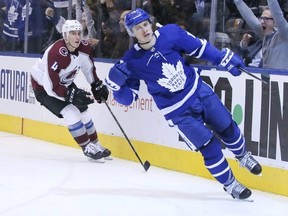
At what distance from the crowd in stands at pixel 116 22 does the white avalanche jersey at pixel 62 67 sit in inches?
17.2

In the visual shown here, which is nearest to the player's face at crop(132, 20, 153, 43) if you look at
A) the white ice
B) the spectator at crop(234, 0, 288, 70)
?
the spectator at crop(234, 0, 288, 70)

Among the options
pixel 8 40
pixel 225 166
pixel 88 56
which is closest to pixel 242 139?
pixel 225 166

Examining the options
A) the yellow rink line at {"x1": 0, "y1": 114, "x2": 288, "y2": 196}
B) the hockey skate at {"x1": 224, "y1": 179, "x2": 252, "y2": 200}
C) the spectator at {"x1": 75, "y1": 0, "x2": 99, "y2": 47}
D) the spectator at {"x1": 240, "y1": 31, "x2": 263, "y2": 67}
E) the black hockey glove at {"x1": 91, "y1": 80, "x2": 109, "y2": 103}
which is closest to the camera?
the hockey skate at {"x1": 224, "y1": 179, "x2": 252, "y2": 200}

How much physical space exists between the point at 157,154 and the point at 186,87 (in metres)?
1.34

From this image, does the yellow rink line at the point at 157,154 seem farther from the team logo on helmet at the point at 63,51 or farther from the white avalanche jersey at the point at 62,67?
the team logo on helmet at the point at 63,51

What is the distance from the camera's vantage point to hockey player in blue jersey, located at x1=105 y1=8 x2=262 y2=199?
482 centimetres

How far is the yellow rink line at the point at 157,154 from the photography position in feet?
16.8

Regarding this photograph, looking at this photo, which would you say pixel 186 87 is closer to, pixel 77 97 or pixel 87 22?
pixel 77 97

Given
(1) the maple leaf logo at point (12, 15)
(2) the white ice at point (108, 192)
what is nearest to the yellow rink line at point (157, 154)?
(2) the white ice at point (108, 192)

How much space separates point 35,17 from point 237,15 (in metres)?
3.06

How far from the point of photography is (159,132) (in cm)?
613

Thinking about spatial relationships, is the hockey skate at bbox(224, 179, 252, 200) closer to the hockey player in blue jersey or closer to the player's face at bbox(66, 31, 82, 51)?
the hockey player in blue jersey

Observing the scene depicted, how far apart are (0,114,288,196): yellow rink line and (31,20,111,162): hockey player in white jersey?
245mm

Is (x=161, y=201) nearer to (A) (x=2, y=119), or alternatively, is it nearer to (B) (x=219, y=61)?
(B) (x=219, y=61)
